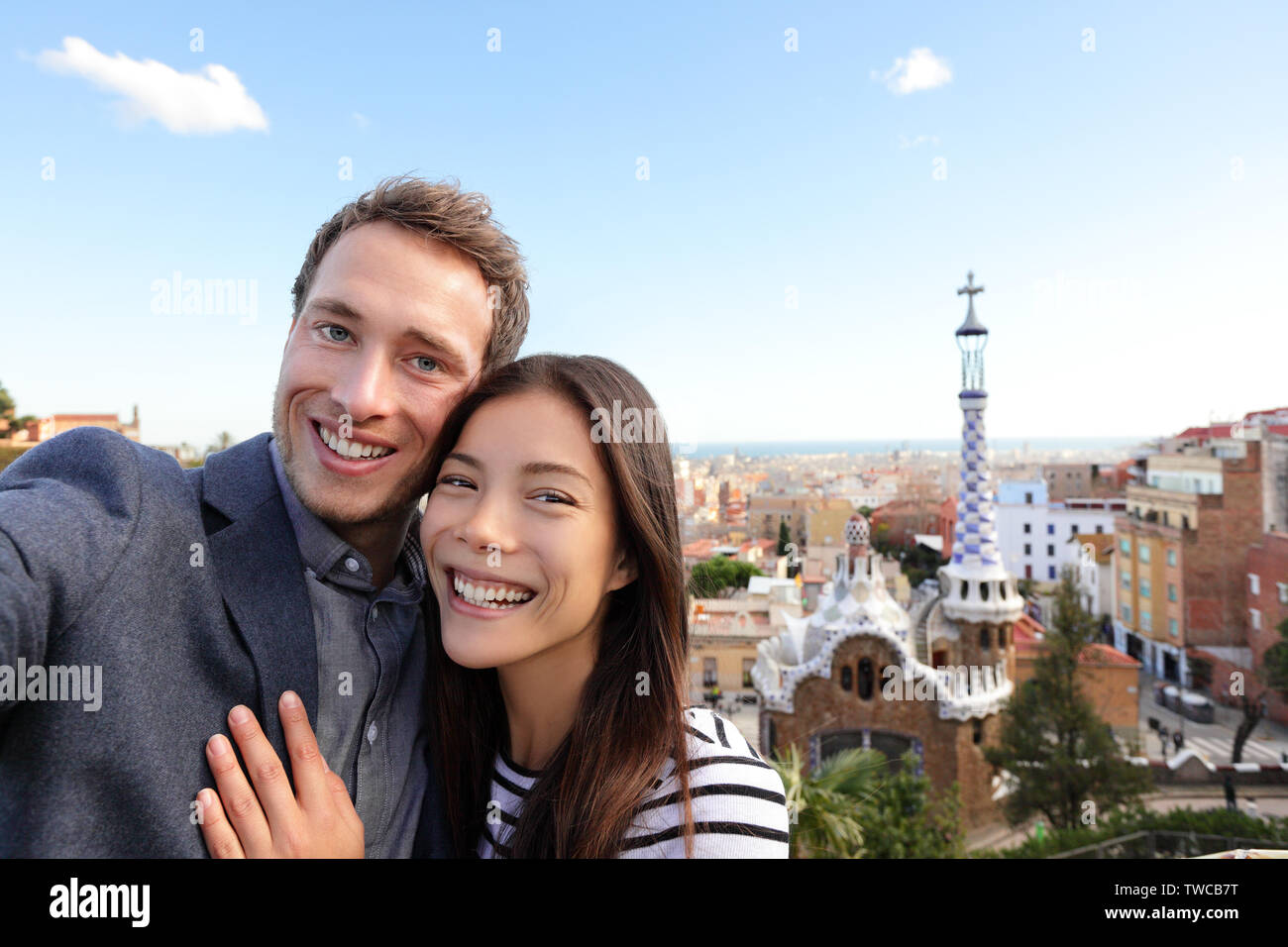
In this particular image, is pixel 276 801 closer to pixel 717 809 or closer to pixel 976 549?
pixel 717 809

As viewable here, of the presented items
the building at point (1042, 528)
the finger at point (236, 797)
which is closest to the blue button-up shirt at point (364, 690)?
the finger at point (236, 797)

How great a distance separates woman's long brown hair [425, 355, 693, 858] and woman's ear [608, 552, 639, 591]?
2 centimetres

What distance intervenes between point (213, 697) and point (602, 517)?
3.03 ft

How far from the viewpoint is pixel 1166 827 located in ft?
Answer: 40.5

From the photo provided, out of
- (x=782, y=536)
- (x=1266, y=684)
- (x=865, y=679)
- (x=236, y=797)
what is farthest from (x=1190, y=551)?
(x=236, y=797)

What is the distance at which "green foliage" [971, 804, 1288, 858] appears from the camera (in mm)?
10945

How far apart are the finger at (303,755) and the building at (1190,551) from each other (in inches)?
1255

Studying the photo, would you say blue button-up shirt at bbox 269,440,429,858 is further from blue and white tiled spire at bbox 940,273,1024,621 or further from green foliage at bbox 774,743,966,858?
blue and white tiled spire at bbox 940,273,1024,621

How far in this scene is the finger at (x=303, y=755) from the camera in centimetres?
161

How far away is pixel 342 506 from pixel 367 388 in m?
0.30

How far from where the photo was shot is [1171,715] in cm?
2761

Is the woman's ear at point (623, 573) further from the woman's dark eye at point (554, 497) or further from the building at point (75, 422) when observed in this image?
the building at point (75, 422)

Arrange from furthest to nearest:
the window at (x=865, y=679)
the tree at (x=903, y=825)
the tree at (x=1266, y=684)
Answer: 1. the tree at (x=1266, y=684)
2. the window at (x=865, y=679)
3. the tree at (x=903, y=825)

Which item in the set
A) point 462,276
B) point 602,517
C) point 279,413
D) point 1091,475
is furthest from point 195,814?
point 1091,475
